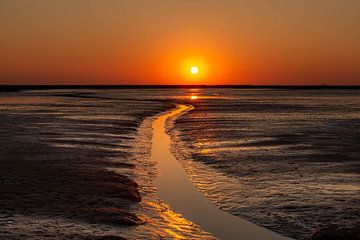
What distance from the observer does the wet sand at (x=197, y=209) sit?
10.0 metres

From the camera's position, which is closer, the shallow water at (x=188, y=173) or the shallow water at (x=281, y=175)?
the shallow water at (x=188, y=173)

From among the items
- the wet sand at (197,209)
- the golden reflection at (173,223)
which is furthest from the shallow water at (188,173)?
the wet sand at (197,209)

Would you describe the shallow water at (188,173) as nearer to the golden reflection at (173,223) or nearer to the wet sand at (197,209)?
the golden reflection at (173,223)

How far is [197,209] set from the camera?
12.1 m

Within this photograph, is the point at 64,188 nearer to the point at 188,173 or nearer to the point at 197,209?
the point at 197,209

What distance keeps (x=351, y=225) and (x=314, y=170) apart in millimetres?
7125

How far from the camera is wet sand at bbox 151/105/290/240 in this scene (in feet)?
32.9

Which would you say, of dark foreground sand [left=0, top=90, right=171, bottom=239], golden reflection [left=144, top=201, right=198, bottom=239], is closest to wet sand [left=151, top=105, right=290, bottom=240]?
golden reflection [left=144, top=201, right=198, bottom=239]

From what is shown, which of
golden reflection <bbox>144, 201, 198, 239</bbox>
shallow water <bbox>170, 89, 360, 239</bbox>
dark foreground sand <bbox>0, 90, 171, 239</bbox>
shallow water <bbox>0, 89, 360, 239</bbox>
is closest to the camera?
golden reflection <bbox>144, 201, 198, 239</bbox>

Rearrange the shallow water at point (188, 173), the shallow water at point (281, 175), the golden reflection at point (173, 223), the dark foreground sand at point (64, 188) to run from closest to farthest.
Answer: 1. the golden reflection at point (173, 223)
2. the dark foreground sand at point (64, 188)
3. the shallow water at point (188, 173)
4. the shallow water at point (281, 175)

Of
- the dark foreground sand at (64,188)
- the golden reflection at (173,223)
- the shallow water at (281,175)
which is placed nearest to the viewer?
the golden reflection at (173,223)

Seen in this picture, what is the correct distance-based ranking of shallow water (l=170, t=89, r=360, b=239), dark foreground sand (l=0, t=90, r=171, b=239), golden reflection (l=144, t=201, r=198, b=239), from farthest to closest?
1. shallow water (l=170, t=89, r=360, b=239)
2. dark foreground sand (l=0, t=90, r=171, b=239)
3. golden reflection (l=144, t=201, r=198, b=239)

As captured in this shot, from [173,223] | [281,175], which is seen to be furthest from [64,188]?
[281,175]

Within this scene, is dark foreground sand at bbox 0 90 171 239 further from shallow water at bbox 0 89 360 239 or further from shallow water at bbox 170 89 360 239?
shallow water at bbox 170 89 360 239
